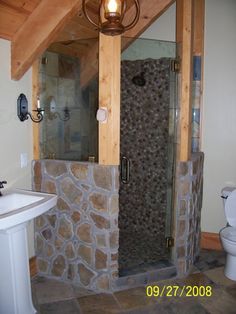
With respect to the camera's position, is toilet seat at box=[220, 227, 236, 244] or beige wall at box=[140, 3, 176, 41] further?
beige wall at box=[140, 3, 176, 41]

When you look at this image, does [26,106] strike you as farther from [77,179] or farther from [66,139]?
[77,179]

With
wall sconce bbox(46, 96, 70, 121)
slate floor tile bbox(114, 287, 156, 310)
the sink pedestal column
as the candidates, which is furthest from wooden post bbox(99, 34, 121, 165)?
slate floor tile bbox(114, 287, 156, 310)

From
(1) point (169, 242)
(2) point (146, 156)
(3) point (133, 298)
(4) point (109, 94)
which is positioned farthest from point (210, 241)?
(4) point (109, 94)

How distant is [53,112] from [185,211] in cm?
155

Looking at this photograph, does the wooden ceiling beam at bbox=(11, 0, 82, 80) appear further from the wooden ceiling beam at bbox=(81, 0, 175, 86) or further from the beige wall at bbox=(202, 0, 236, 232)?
the beige wall at bbox=(202, 0, 236, 232)

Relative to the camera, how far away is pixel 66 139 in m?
2.69

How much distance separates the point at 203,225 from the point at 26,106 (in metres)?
2.33

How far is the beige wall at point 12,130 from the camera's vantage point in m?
2.28

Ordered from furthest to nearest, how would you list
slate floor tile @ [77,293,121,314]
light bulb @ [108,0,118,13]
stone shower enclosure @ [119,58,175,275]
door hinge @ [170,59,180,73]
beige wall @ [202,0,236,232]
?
1. beige wall @ [202,0,236,232]
2. stone shower enclosure @ [119,58,175,275]
3. door hinge @ [170,59,180,73]
4. slate floor tile @ [77,293,121,314]
5. light bulb @ [108,0,118,13]

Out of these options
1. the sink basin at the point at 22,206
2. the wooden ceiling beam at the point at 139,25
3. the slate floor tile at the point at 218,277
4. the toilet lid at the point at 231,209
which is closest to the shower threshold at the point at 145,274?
the slate floor tile at the point at 218,277

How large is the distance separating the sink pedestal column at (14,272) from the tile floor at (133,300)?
29cm

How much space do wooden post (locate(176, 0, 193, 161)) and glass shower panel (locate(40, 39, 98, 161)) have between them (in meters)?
0.85

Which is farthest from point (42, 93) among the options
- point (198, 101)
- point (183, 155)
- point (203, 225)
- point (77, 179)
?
point (203, 225)

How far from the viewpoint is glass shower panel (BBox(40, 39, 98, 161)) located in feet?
8.49
